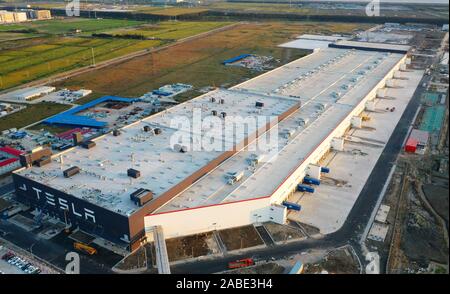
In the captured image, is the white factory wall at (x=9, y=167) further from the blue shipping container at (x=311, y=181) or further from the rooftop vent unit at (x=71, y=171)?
the blue shipping container at (x=311, y=181)

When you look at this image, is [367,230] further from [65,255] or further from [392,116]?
[392,116]

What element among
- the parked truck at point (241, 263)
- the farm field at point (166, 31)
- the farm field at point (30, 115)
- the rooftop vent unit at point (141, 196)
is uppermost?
the farm field at point (166, 31)

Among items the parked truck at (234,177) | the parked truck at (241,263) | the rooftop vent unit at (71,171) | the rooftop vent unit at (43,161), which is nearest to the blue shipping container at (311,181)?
the parked truck at (234,177)

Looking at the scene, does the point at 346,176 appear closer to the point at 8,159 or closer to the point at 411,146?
the point at 411,146

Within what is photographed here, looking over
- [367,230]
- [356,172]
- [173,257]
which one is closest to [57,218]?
[173,257]

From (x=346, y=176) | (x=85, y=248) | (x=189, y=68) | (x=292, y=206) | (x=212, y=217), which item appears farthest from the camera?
(x=189, y=68)

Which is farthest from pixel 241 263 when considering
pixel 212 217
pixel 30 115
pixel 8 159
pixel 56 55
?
pixel 56 55
